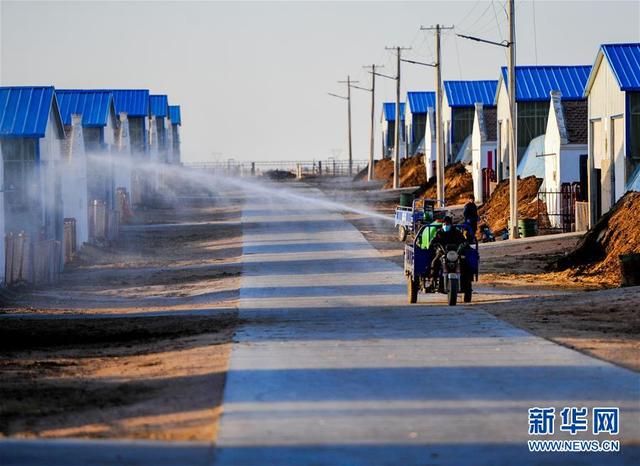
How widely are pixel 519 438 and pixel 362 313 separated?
37.8ft

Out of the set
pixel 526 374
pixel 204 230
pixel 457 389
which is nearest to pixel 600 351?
pixel 526 374

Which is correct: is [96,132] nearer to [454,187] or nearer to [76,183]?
[76,183]

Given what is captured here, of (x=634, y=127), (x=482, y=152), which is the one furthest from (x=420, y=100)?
(x=634, y=127)

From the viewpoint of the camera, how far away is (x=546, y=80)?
6178 centimetres

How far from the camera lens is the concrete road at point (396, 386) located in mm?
11211

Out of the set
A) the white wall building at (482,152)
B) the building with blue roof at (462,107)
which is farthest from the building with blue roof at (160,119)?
the white wall building at (482,152)

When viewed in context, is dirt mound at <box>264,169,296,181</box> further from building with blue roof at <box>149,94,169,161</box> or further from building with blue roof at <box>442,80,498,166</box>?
building with blue roof at <box>442,80,498,166</box>

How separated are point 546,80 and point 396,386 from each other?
162 ft

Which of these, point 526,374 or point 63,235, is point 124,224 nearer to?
point 63,235

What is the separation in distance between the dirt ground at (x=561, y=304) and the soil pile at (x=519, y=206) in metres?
9.41

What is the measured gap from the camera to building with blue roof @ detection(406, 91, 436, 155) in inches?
3959

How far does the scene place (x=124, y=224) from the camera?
6281cm

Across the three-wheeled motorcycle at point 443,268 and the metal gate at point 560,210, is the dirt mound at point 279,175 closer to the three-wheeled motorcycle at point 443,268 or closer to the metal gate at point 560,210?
the metal gate at point 560,210

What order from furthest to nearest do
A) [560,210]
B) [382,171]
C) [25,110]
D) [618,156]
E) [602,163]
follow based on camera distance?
[382,171], [560,210], [602,163], [618,156], [25,110]
